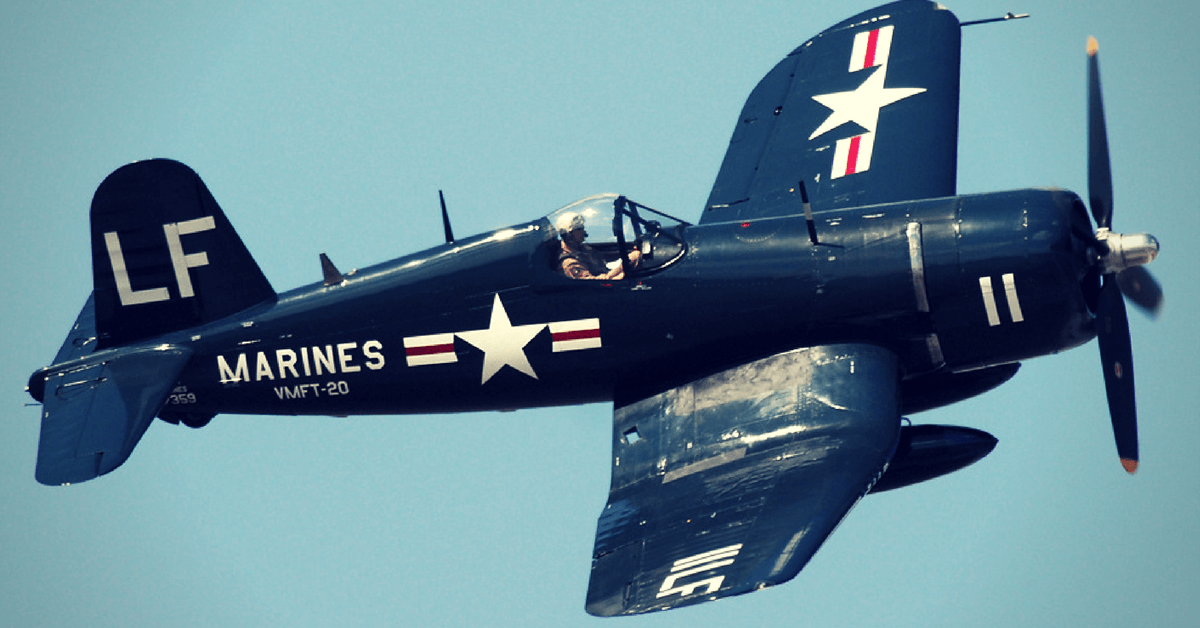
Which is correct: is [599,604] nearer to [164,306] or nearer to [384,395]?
[384,395]

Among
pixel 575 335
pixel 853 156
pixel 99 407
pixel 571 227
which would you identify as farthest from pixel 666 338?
pixel 99 407

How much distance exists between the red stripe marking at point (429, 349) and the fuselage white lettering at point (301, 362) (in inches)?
10.4

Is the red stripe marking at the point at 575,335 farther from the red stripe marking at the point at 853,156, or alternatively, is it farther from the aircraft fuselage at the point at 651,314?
the red stripe marking at the point at 853,156

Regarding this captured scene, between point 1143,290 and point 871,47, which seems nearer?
point 1143,290

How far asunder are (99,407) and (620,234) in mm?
4861

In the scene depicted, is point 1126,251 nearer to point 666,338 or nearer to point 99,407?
point 666,338

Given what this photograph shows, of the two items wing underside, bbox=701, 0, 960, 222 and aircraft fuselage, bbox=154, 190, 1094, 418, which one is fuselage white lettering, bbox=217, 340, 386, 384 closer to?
aircraft fuselage, bbox=154, 190, 1094, 418

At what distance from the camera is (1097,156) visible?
49.3 ft

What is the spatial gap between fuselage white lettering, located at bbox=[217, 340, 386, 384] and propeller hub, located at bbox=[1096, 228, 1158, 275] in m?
6.27

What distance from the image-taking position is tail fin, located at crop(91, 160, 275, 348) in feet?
52.4

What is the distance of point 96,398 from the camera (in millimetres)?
15828

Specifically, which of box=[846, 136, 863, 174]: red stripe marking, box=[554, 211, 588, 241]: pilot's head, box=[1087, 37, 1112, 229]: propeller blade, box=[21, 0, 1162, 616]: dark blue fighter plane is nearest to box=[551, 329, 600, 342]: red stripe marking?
box=[21, 0, 1162, 616]: dark blue fighter plane

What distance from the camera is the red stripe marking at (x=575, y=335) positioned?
15398 millimetres

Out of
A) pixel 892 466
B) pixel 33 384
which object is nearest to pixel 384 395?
pixel 33 384
